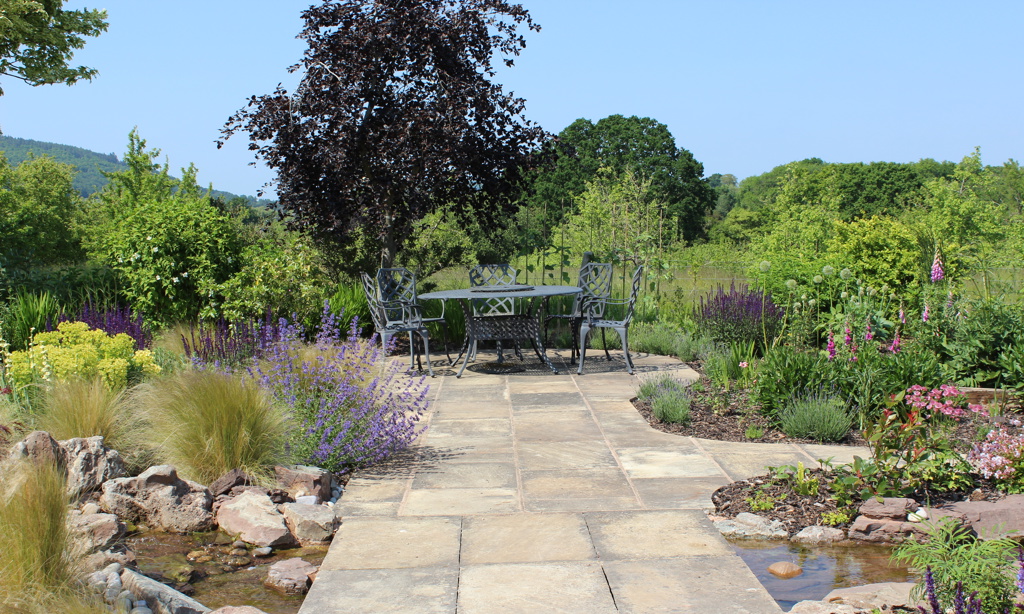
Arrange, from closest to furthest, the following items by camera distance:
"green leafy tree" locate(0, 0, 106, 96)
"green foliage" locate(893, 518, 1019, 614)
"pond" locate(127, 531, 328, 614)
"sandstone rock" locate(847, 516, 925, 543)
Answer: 1. "green foliage" locate(893, 518, 1019, 614)
2. "pond" locate(127, 531, 328, 614)
3. "sandstone rock" locate(847, 516, 925, 543)
4. "green leafy tree" locate(0, 0, 106, 96)

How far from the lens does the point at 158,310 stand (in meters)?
A: 8.10

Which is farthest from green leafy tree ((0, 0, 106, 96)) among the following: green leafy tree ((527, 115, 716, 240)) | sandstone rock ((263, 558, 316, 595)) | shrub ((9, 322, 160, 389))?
green leafy tree ((527, 115, 716, 240))

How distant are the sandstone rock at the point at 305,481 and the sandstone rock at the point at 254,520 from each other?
250 millimetres

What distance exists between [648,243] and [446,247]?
2.81 metres

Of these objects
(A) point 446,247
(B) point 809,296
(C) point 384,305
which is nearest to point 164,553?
(C) point 384,305

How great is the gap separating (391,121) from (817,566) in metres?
6.93

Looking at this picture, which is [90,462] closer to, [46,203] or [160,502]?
[160,502]

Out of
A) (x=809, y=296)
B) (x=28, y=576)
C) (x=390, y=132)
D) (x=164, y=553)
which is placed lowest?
(x=164, y=553)

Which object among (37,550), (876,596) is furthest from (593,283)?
(37,550)

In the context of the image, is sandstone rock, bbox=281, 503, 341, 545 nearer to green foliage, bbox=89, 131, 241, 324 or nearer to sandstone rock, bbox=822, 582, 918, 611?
sandstone rock, bbox=822, 582, 918, 611

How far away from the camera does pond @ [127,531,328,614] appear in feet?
9.38

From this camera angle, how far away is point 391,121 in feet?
28.7

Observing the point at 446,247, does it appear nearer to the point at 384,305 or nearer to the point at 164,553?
the point at 384,305

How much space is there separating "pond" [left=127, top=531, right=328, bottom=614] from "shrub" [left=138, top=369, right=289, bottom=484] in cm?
48
